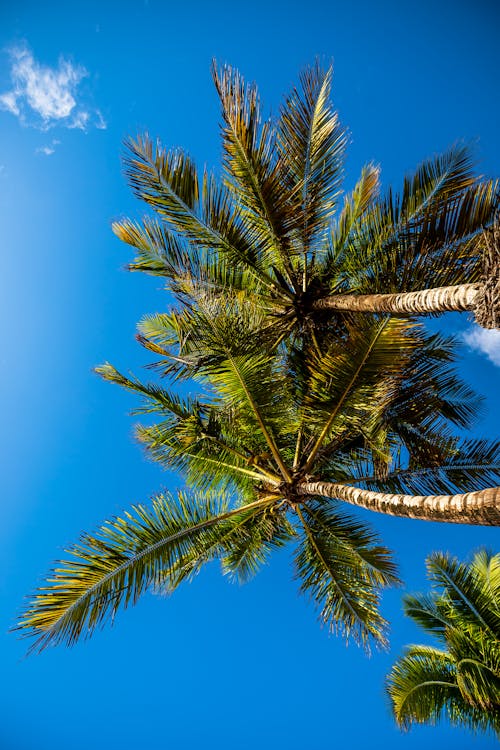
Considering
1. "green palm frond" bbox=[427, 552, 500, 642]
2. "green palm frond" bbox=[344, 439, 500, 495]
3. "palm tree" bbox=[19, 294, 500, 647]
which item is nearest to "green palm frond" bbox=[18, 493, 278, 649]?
"palm tree" bbox=[19, 294, 500, 647]

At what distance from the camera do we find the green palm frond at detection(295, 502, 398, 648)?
720cm

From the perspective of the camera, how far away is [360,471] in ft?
24.7

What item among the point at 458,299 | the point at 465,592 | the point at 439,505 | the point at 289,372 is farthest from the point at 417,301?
the point at 465,592

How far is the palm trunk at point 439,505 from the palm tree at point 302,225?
6.84ft

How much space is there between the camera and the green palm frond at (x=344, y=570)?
7195mm

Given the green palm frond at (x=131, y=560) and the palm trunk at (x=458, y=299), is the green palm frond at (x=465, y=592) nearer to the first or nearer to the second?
the green palm frond at (x=131, y=560)

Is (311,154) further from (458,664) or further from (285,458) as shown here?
(458,664)

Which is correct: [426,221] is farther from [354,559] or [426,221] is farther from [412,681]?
[412,681]

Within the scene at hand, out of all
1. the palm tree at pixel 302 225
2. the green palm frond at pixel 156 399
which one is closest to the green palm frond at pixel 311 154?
the palm tree at pixel 302 225

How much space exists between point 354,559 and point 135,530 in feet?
12.5

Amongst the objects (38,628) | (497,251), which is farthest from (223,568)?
(497,251)

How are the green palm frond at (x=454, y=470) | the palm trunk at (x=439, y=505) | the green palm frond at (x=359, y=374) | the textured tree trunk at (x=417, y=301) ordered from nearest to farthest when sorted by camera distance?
the palm trunk at (x=439, y=505) → the textured tree trunk at (x=417, y=301) → the green palm frond at (x=359, y=374) → the green palm frond at (x=454, y=470)

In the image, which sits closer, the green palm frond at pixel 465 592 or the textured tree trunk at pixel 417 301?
the textured tree trunk at pixel 417 301

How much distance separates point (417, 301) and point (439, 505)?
223 cm
